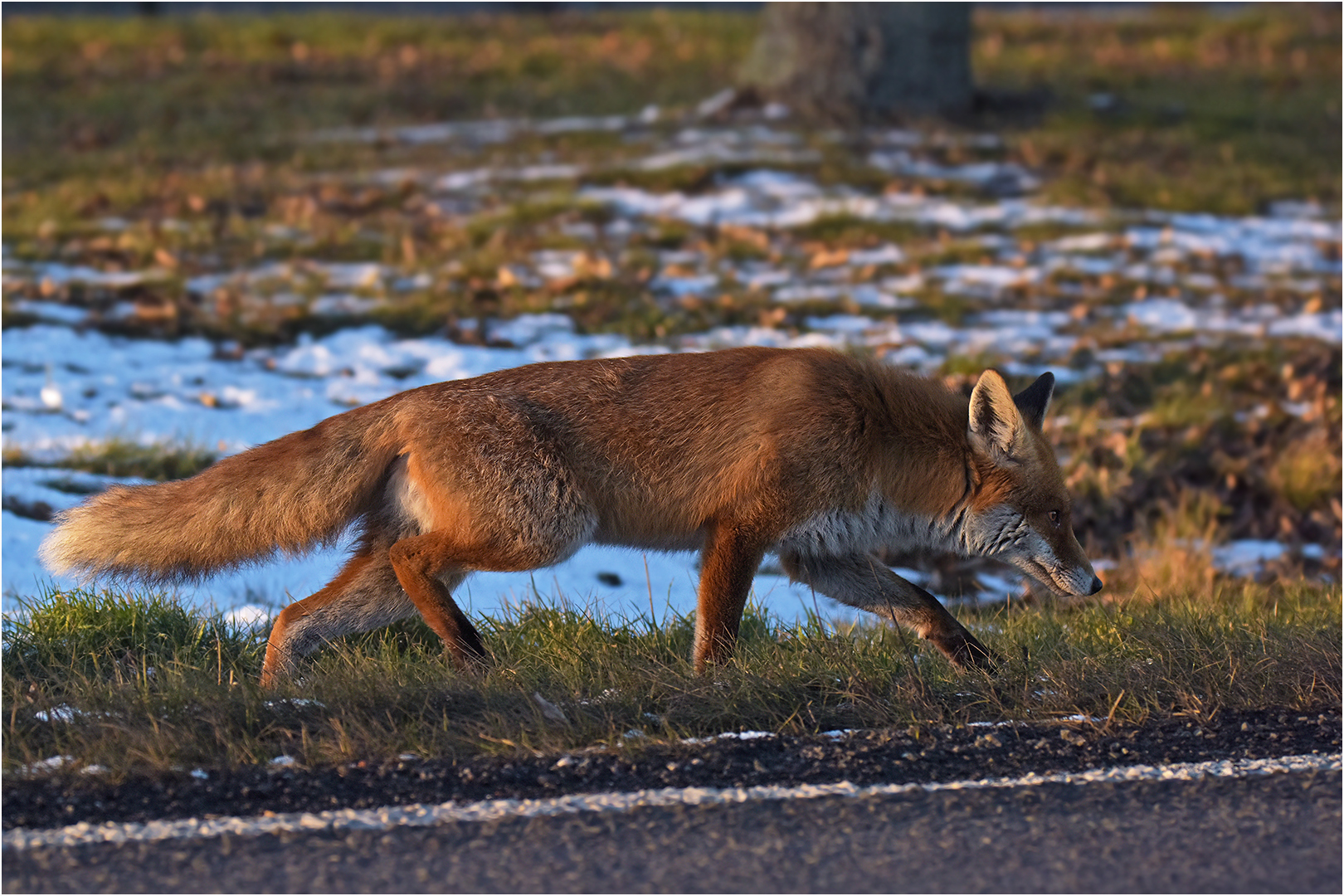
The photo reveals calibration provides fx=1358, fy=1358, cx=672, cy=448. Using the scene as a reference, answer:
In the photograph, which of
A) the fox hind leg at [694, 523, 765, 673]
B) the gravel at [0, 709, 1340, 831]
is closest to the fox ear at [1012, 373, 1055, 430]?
the fox hind leg at [694, 523, 765, 673]

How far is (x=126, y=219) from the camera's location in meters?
13.6

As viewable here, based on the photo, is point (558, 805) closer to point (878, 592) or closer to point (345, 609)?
point (345, 609)

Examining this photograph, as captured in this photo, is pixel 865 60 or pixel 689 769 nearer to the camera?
pixel 689 769

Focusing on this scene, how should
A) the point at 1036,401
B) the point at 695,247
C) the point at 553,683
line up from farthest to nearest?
1. the point at 695,247
2. the point at 1036,401
3. the point at 553,683

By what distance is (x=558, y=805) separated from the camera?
4000 millimetres

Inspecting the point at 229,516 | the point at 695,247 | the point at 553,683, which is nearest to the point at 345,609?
the point at 229,516

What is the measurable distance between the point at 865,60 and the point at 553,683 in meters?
13.0

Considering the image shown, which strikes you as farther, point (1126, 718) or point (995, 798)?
point (1126, 718)

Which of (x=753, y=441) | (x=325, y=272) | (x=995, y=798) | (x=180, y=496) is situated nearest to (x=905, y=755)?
(x=995, y=798)

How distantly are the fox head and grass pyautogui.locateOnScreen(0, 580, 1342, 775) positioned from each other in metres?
0.30

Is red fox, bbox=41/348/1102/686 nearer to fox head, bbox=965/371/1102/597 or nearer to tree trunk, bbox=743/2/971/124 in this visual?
fox head, bbox=965/371/1102/597

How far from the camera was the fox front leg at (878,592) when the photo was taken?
5.66 metres

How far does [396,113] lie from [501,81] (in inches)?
101

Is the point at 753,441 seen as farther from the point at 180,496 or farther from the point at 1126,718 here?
the point at 180,496
